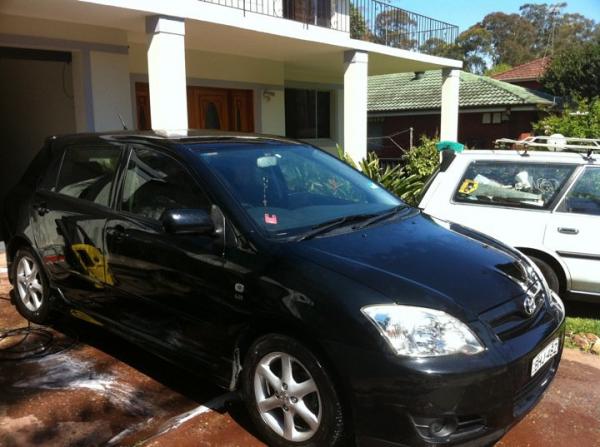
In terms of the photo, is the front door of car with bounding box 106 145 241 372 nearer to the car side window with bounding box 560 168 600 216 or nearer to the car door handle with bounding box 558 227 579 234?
the car door handle with bounding box 558 227 579 234

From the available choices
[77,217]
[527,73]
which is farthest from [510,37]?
[77,217]

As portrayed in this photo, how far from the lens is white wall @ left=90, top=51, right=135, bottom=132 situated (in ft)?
29.7

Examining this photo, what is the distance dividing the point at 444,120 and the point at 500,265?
→ 12.8 m

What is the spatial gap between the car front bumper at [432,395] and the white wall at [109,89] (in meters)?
7.67

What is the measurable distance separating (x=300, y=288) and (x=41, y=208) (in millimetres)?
2757

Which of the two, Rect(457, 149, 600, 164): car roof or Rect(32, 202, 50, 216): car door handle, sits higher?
Rect(457, 149, 600, 164): car roof

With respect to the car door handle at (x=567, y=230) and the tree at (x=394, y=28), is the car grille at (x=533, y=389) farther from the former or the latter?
the tree at (x=394, y=28)

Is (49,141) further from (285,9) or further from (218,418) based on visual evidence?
(285,9)

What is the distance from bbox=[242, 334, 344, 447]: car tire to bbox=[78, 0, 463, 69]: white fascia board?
592 centimetres

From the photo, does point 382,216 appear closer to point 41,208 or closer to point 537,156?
point 537,156

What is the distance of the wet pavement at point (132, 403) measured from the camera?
10.7 feet

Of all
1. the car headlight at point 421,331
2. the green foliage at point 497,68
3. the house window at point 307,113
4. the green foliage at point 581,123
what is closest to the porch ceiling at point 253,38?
the house window at point 307,113

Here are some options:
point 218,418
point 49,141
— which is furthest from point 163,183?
point 49,141

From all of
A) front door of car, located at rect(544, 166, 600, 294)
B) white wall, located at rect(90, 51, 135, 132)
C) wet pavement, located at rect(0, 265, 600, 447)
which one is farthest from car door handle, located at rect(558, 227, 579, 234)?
white wall, located at rect(90, 51, 135, 132)
